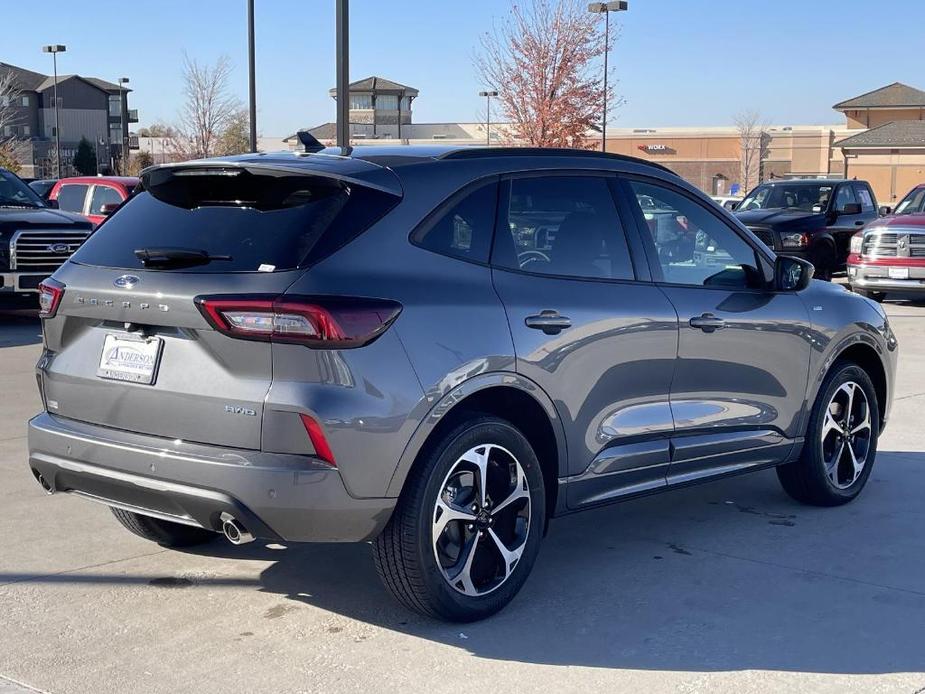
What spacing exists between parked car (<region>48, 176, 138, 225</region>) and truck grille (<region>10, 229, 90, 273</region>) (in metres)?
3.00

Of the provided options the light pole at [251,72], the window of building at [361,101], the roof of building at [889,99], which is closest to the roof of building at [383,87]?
the window of building at [361,101]

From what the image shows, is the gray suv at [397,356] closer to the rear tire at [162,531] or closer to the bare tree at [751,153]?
the rear tire at [162,531]

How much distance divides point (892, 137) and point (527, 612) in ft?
225

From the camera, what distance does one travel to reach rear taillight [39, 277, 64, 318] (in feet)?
15.7

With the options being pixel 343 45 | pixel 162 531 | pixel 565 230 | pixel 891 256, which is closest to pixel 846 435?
pixel 565 230

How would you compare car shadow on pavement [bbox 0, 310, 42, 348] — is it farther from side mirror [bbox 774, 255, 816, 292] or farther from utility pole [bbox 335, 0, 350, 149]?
side mirror [bbox 774, 255, 816, 292]

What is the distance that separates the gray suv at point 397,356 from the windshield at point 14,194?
11.0 m

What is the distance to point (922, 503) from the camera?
6660mm

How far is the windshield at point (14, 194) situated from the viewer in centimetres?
1541

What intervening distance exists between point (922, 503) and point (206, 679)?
4209mm

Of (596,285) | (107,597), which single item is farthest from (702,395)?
(107,597)

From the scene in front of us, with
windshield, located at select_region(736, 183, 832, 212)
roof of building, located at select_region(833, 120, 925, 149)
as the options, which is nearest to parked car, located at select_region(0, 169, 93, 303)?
windshield, located at select_region(736, 183, 832, 212)

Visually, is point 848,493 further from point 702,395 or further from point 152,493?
point 152,493

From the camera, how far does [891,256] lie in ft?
59.4
